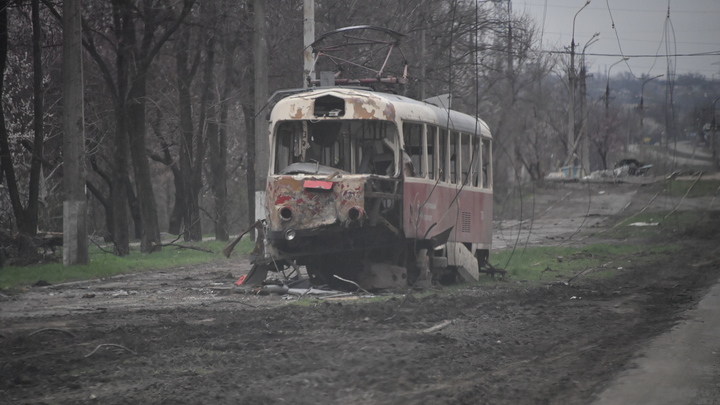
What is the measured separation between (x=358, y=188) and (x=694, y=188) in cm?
2500

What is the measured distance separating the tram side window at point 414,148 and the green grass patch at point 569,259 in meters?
4.45

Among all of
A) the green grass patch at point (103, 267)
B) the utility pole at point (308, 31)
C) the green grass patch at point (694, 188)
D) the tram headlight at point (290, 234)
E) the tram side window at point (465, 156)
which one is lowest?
the green grass patch at point (103, 267)

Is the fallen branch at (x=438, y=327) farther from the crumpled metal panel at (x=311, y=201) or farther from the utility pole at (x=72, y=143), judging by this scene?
the utility pole at (x=72, y=143)

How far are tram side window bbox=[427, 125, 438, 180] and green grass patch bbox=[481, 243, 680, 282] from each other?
3.99m

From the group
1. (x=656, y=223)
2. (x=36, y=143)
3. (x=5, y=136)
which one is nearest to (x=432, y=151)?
(x=5, y=136)

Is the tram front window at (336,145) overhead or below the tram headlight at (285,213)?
overhead

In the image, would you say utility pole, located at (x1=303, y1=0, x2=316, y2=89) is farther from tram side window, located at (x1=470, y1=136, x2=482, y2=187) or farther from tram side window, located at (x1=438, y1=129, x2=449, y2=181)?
tram side window, located at (x1=438, y1=129, x2=449, y2=181)

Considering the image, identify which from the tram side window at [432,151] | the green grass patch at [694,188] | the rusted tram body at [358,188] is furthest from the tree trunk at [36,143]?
the green grass patch at [694,188]

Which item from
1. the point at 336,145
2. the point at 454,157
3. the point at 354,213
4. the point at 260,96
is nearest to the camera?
the point at 354,213

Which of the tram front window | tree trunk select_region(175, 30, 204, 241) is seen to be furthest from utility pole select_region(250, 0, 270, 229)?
tree trunk select_region(175, 30, 204, 241)

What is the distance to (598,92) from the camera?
335ft

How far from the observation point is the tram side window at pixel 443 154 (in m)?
17.3

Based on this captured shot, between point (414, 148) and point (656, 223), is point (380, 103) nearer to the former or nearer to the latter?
point (414, 148)

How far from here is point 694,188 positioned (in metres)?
36.4
